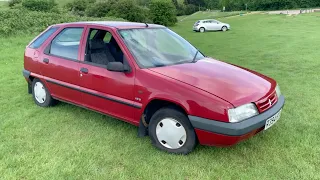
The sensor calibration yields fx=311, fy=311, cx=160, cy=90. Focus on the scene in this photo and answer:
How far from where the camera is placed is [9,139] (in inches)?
163

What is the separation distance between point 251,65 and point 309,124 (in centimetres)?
522

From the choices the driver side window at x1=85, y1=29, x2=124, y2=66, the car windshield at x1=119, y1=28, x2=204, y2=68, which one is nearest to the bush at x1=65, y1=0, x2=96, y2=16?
the driver side window at x1=85, y1=29, x2=124, y2=66

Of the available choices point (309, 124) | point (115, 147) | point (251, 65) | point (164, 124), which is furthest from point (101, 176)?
point (251, 65)

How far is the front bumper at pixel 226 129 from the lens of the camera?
3256 millimetres

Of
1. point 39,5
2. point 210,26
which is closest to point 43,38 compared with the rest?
point 210,26

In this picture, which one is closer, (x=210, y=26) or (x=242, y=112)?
(x=242, y=112)

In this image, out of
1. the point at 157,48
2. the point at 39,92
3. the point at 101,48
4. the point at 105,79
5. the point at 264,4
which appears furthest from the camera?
the point at 264,4

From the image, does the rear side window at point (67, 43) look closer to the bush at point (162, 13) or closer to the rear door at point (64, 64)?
the rear door at point (64, 64)

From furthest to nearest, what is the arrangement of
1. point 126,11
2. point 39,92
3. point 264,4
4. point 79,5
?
point 264,4
point 79,5
point 126,11
point 39,92

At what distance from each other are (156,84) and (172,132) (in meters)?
0.60

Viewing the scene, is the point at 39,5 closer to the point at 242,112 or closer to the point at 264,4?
the point at 242,112

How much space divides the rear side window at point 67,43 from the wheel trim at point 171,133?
1.79 m

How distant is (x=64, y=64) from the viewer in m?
4.71

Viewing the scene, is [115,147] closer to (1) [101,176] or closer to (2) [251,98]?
(1) [101,176]
